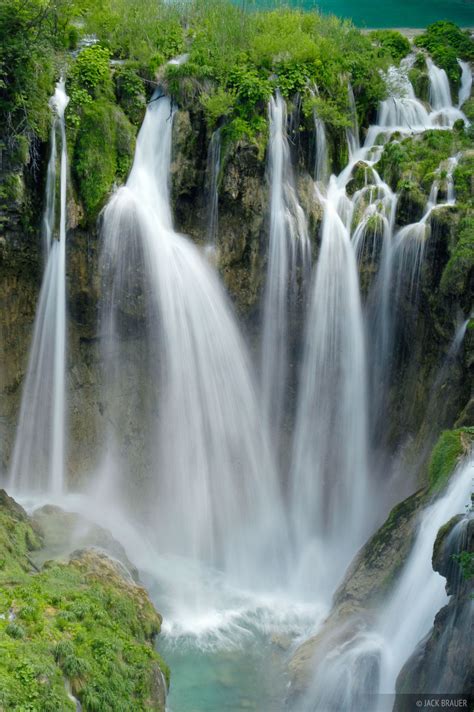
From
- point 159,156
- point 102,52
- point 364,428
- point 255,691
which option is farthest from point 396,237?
point 255,691

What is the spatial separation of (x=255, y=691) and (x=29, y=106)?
36.4ft

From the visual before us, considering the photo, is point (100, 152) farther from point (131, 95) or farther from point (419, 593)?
point (419, 593)

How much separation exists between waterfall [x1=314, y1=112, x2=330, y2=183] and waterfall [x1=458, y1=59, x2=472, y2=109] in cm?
526

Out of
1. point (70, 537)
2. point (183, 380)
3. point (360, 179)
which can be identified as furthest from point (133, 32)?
point (70, 537)

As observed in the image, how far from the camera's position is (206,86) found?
16359mm

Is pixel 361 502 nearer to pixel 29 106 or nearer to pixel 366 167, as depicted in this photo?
pixel 366 167

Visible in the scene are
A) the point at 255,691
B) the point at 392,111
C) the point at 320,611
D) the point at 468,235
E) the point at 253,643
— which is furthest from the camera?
the point at 392,111

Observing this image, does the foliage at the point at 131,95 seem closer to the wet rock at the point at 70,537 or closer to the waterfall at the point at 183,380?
the waterfall at the point at 183,380

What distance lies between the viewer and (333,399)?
1600 centimetres

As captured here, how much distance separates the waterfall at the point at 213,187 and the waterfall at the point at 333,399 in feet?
7.33

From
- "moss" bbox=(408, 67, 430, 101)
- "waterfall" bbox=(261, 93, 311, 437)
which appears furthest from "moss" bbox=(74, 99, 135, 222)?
"moss" bbox=(408, 67, 430, 101)

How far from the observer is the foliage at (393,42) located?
20.7m

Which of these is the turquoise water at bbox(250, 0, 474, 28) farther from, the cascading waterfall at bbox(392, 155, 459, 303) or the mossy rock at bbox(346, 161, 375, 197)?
the cascading waterfall at bbox(392, 155, 459, 303)

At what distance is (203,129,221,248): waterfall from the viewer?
15.9m
